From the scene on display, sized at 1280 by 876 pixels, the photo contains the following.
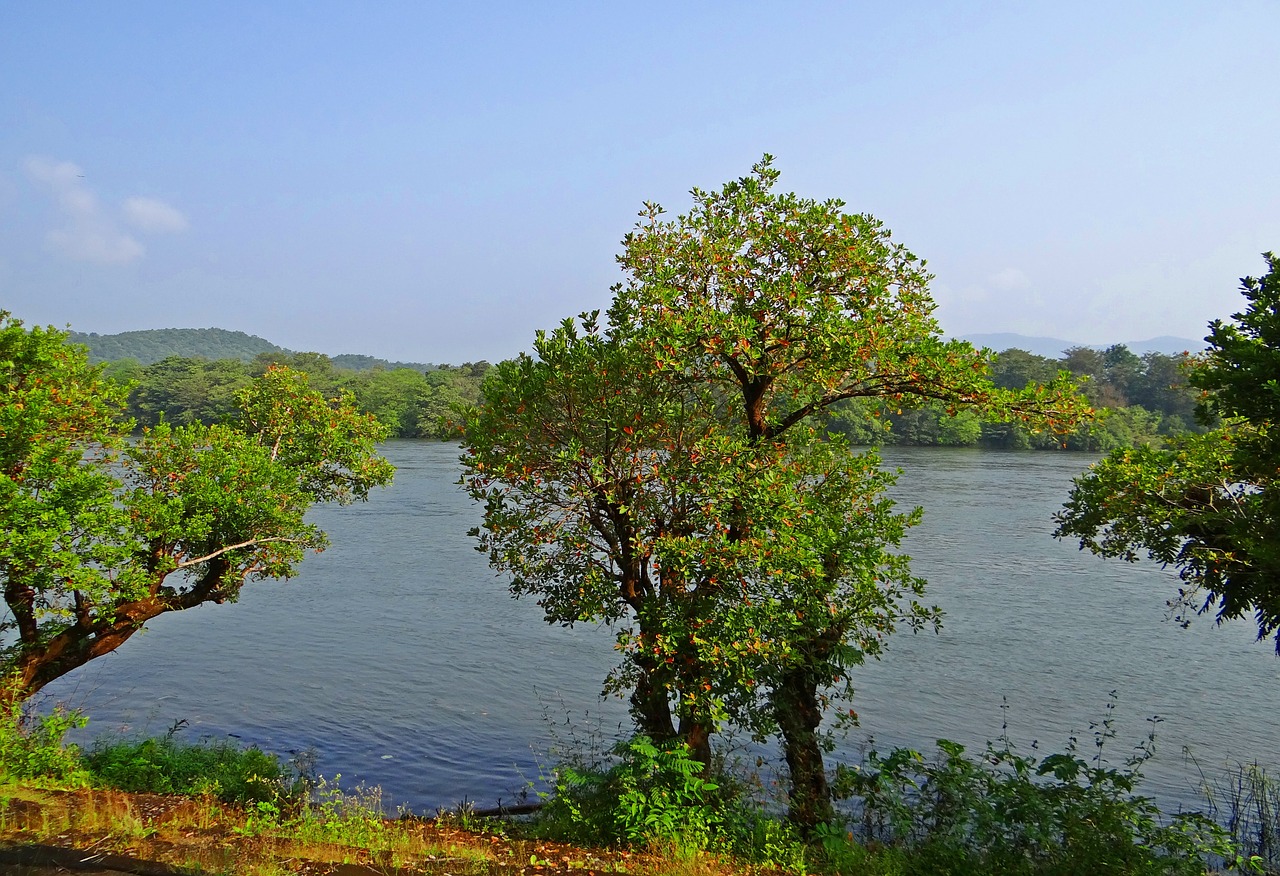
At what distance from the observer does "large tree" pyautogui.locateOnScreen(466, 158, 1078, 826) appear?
34.3ft

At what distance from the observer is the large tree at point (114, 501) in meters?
11.5

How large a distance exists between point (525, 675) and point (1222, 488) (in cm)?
1641

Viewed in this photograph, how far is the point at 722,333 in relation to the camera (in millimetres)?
10477

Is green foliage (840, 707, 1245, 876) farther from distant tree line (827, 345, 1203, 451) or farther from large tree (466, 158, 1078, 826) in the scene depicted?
distant tree line (827, 345, 1203, 451)

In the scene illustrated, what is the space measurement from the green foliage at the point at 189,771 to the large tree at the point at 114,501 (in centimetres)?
160

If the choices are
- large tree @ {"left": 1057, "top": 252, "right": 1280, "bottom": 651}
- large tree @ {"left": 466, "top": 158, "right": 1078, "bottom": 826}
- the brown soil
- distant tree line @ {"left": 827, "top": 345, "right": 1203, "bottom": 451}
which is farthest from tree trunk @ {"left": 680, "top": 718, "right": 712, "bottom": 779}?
distant tree line @ {"left": 827, "top": 345, "right": 1203, "bottom": 451}

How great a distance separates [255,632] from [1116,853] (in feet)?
80.1

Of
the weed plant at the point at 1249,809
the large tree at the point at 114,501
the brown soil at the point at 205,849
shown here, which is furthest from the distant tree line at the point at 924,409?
the brown soil at the point at 205,849

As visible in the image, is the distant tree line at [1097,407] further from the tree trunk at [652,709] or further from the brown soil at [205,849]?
the brown soil at [205,849]

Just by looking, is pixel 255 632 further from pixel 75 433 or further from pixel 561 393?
pixel 561 393

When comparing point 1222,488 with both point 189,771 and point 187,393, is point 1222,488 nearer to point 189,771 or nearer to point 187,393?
point 189,771

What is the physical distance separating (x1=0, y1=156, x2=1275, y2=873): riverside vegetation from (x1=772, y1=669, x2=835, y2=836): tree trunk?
1.6 inches

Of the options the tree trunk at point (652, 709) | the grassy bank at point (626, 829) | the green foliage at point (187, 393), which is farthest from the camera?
the green foliage at point (187, 393)

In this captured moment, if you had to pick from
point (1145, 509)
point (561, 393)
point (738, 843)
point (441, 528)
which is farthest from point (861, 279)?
point (441, 528)
